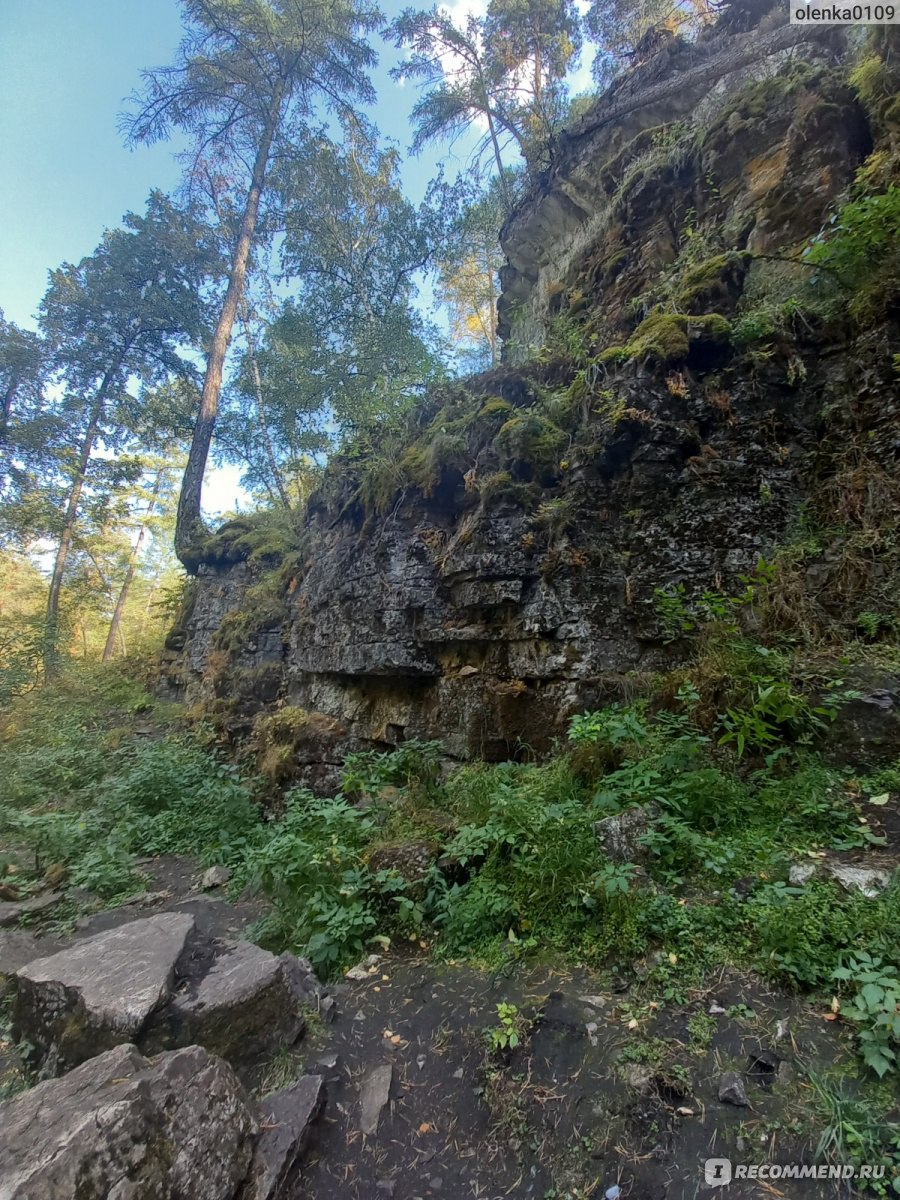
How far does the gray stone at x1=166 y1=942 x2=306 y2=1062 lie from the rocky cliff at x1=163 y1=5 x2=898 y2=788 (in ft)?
9.51

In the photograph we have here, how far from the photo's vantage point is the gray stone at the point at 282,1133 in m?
2.03

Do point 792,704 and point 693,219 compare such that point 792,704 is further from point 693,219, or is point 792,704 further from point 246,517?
point 246,517

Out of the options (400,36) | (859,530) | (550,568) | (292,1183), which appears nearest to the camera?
(292,1183)

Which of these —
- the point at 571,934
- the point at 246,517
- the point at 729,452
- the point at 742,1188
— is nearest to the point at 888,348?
the point at 729,452

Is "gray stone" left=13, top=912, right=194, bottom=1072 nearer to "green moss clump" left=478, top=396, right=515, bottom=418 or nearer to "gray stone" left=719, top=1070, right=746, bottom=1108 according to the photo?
"gray stone" left=719, top=1070, right=746, bottom=1108

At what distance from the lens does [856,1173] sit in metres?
1.66

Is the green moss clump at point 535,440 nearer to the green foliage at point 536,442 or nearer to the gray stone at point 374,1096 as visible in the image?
the green foliage at point 536,442

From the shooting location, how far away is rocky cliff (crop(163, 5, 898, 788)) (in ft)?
15.5

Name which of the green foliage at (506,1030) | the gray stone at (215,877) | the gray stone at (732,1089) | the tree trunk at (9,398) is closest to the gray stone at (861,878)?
the gray stone at (732,1089)

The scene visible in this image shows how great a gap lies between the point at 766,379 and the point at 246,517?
1154 cm

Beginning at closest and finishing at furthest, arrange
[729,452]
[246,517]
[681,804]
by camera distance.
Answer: [681,804]
[729,452]
[246,517]

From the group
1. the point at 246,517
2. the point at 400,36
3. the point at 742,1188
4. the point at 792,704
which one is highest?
the point at 400,36

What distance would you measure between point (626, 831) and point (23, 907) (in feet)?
17.2

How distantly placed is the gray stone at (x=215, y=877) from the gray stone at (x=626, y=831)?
12.6ft
